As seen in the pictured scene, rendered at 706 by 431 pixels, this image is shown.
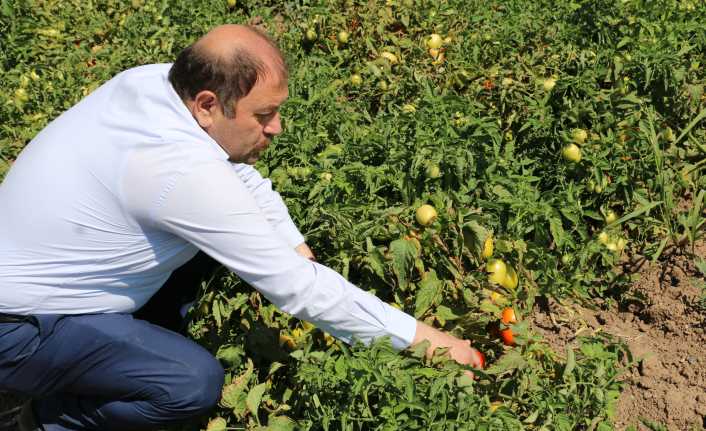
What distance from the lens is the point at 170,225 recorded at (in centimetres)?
203

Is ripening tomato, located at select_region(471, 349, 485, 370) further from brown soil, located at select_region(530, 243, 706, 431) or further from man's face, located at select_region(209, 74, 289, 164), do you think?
man's face, located at select_region(209, 74, 289, 164)

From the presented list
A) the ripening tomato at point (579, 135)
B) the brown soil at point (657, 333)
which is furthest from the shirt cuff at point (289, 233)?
the ripening tomato at point (579, 135)

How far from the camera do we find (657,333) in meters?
2.73

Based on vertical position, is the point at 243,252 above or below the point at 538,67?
above

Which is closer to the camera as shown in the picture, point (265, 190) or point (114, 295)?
point (114, 295)

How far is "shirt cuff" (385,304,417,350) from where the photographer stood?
6.82 feet

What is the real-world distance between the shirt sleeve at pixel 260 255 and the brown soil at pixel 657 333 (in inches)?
35.7

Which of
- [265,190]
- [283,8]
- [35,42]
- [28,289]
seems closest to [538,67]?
[265,190]

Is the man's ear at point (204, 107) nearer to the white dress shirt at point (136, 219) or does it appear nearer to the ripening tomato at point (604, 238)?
the white dress shirt at point (136, 219)

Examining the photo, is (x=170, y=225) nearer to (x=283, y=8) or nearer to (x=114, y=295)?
(x=114, y=295)

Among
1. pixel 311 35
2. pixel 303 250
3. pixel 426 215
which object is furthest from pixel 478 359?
pixel 311 35

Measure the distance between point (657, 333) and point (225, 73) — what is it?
5.94 ft

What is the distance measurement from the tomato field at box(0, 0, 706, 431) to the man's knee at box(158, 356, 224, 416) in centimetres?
9

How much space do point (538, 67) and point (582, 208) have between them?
2.36ft
